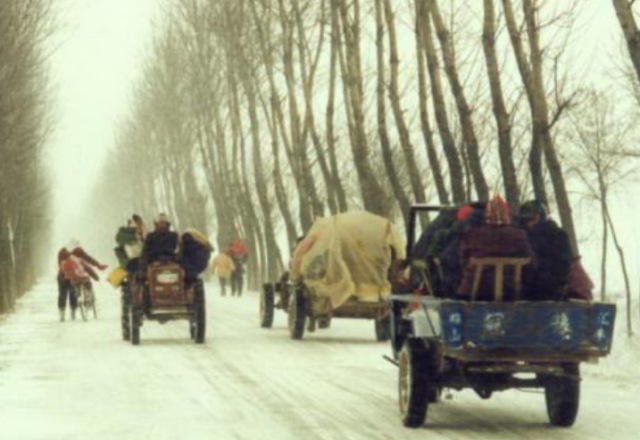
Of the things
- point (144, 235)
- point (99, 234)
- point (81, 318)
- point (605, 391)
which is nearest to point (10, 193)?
point (81, 318)

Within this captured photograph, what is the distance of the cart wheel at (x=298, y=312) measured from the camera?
80.8 feet

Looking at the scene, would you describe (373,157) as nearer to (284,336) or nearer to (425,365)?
(284,336)

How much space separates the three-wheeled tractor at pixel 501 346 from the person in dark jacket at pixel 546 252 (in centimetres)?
42

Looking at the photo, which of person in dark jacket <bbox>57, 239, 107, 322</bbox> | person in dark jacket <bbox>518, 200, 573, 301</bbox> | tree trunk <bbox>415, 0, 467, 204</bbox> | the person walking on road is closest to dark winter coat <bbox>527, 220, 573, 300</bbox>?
person in dark jacket <bbox>518, 200, 573, 301</bbox>

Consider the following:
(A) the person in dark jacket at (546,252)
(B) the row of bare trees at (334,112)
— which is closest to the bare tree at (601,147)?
(B) the row of bare trees at (334,112)

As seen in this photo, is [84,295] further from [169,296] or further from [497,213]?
[497,213]

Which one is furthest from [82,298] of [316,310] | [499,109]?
[499,109]

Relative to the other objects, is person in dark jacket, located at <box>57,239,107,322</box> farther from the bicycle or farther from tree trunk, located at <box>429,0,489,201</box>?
tree trunk, located at <box>429,0,489,201</box>

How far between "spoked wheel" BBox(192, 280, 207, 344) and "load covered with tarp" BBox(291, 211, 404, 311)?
5.19 ft

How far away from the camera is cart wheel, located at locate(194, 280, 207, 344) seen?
79.5 feet

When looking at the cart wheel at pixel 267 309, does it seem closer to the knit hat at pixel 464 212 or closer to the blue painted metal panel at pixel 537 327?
the knit hat at pixel 464 212

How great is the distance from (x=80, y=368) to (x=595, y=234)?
183 feet

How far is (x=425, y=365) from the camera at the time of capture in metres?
12.6

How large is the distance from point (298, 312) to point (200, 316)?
1.59 m
